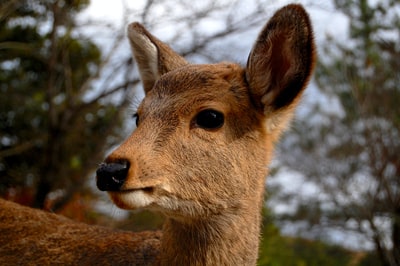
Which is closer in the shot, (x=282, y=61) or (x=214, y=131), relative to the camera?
(x=214, y=131)

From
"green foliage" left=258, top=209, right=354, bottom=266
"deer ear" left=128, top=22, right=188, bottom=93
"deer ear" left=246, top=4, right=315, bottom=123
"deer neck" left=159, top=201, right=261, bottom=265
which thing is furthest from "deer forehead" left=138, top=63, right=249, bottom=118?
"green foliage" left=258, top=209, right=354, bottom=266

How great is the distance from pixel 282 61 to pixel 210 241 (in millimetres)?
1414

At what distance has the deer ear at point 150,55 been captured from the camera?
192 inches

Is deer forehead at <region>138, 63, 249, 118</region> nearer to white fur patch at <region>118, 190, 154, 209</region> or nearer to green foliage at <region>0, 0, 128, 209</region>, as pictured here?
white fur patch at <region>118, 190, 154, 209</region>

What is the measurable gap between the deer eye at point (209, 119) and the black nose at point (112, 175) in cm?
78

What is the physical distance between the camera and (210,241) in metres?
3.88

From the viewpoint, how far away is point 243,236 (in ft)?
13.2

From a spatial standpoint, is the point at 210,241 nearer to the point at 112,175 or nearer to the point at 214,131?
the point at 214,131

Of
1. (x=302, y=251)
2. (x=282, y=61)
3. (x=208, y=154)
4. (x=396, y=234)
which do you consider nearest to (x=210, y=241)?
(x=208, y=154)

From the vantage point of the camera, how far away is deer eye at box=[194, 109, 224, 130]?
3.83m

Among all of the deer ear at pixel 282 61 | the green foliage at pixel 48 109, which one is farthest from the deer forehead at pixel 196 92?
the green foliage at pixel 48 109

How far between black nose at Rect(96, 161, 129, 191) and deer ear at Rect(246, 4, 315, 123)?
1367 millimetres

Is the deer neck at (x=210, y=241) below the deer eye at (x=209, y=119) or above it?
below

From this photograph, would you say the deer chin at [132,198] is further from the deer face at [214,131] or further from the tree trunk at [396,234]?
the tree trunk at [396,234]
